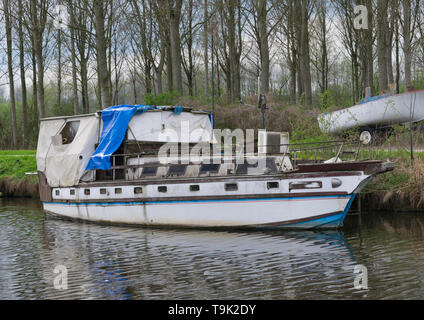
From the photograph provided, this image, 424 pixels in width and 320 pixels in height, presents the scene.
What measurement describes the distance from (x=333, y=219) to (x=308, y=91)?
60.6 ft

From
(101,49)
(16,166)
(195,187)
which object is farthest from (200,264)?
(16,166)

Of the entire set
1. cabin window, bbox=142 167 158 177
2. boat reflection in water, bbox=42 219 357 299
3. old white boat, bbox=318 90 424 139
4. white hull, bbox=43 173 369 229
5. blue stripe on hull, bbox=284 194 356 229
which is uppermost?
old white boat, bbox=318 90 424 139

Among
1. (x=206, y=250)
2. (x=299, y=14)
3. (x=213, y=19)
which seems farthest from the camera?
(x=213, y=19)

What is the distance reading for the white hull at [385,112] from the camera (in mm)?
20219

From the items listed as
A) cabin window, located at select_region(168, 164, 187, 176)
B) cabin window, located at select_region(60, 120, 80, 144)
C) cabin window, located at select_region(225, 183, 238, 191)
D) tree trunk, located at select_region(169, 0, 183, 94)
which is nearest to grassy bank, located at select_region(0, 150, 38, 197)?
cabin window, located at select_region(60, 120, 80, 144)

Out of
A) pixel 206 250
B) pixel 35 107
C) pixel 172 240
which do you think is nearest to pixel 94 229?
pixel 172 240

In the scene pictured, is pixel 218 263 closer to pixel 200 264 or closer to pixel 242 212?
pixel 200 264

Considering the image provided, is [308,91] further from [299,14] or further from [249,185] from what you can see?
[249,185]

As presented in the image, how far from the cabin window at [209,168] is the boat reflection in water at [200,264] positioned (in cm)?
187

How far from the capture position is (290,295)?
892cm

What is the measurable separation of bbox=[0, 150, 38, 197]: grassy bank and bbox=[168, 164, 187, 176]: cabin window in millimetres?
13092

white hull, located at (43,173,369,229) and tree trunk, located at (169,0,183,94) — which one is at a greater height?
tree trunk, located at (169,0,183,94)

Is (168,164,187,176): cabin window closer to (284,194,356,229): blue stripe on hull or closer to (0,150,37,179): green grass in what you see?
(284,194,356,229): blue stripe on hull

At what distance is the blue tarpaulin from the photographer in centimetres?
1675
